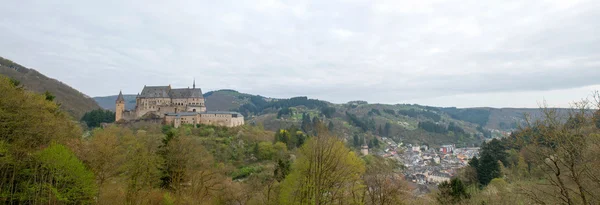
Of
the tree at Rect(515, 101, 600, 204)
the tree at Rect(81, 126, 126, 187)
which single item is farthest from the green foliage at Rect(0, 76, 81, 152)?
the tree at Rect(515, 101, 600, 204)

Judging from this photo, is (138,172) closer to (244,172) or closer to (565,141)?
(244,172)

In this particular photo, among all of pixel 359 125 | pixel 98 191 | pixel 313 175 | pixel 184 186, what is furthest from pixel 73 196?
pixel 359 125

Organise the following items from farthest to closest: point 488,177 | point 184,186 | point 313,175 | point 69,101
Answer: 1. point 69,101
2. point 488,177
3. point 184,186
4. point 313,175

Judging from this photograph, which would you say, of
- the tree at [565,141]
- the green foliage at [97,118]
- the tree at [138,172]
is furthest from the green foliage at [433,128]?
the tree at [565,141]

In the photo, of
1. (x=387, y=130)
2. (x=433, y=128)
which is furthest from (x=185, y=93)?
(x=433, y=128)

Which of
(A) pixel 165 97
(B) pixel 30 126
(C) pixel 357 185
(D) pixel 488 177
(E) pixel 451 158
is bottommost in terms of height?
(E) pixel 451 158

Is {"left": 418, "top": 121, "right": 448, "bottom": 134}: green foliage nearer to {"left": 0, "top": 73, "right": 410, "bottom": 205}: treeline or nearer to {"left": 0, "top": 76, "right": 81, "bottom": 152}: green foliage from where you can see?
{"left": 0, "top": 73, "right": 410, "bottom": 205}: treeline

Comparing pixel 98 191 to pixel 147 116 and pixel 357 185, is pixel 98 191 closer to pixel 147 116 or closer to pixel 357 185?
pixel 357 185

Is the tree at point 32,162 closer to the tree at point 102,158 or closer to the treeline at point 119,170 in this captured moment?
the treeline at point 119,170
